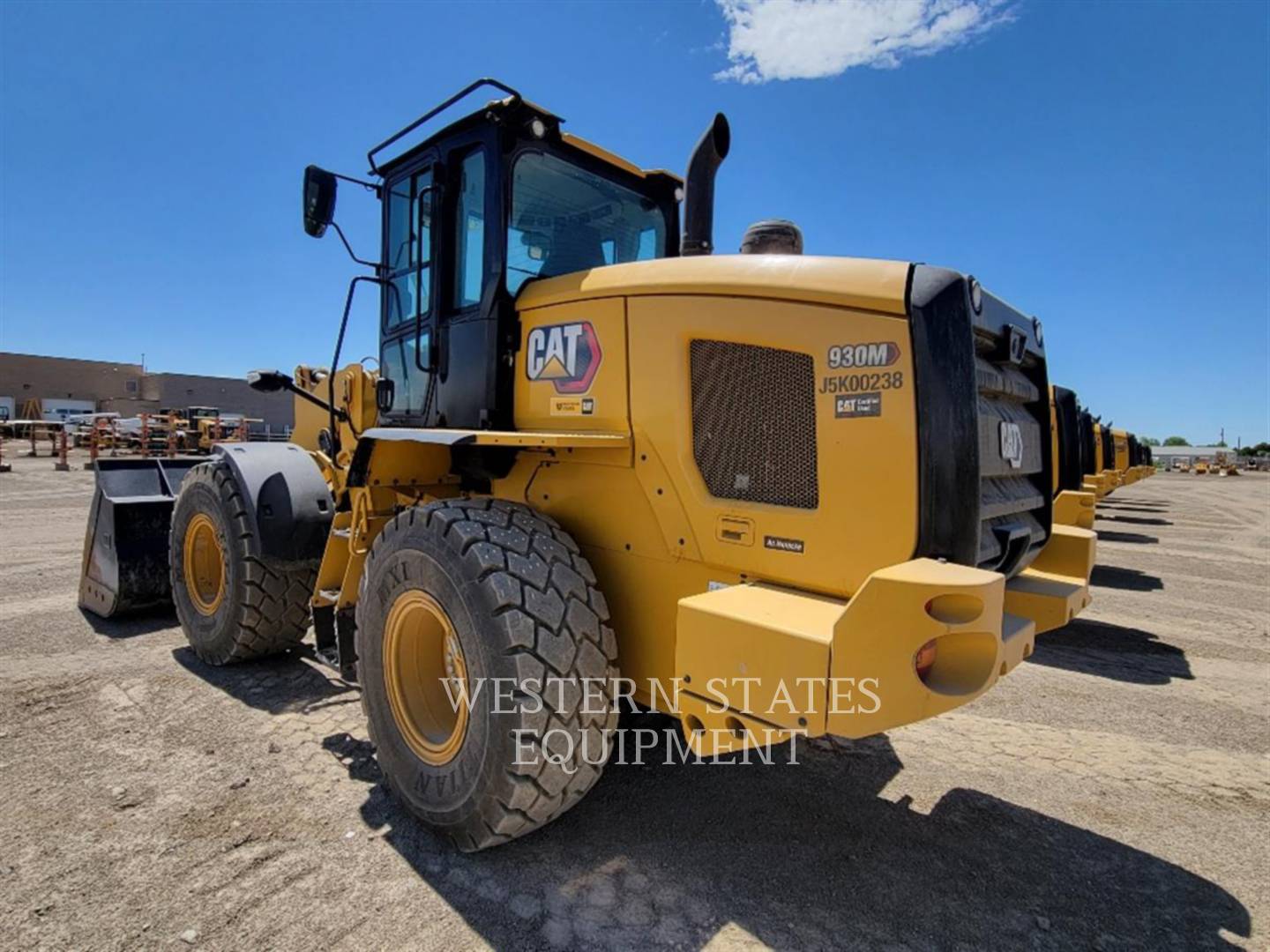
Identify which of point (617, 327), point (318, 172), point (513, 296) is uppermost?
point (318, 172)

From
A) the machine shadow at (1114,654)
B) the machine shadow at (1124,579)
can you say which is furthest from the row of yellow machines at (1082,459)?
the machine shadow at (1114,654)

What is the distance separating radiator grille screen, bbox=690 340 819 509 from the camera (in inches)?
91.2

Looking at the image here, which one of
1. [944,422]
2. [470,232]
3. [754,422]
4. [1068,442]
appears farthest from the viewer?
[1068,442]

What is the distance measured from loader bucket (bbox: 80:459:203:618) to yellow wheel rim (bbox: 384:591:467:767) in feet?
11.1

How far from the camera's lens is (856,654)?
187 cm

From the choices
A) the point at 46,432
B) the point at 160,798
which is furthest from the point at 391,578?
the point at 46,432

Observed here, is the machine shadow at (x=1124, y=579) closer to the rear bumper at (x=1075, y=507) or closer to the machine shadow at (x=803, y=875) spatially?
the rear bumper at (x=1075, y=507)

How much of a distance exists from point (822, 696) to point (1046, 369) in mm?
2154

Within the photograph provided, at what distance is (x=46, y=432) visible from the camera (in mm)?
33531

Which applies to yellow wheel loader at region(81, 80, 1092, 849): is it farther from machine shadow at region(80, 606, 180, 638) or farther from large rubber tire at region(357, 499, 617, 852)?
machine shadow at region(80, 606, 180, 638)

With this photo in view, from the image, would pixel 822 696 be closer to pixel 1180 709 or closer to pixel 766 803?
pixel 766 803

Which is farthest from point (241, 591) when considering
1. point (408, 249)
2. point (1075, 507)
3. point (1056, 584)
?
point (1075, 507)

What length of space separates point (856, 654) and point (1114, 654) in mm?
4984

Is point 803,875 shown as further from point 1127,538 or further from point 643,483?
point 1127,538
